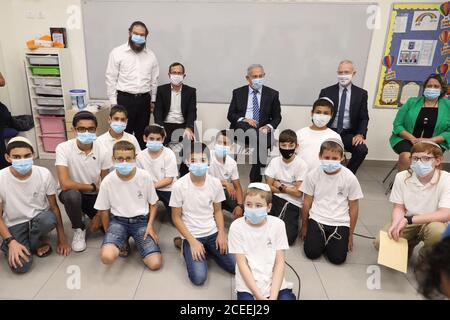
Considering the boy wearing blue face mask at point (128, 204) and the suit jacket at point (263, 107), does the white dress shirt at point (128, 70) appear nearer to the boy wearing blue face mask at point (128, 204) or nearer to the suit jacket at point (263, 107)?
the suit jacket at point (263, 107)

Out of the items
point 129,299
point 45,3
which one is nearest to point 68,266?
point 129,299

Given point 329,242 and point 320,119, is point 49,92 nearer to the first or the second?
point 320,119

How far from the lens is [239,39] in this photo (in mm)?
4086

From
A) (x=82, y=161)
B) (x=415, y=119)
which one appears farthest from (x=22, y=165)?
(x=415, y=119)

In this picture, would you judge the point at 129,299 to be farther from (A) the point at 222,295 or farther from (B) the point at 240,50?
(B) the point at 240,50

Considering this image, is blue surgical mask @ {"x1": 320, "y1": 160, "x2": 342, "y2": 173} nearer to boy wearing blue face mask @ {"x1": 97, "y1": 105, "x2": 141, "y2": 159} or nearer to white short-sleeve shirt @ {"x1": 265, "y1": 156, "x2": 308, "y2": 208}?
white short-sleeve shirt @ {"x1": 265, "y1": 156, "x2": 308, "y2": 208}

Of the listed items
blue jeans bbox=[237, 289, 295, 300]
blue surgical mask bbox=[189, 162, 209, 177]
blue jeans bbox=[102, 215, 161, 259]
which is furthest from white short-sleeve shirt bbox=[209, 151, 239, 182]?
blue jeans bbox=[237, 289, 295, 300]

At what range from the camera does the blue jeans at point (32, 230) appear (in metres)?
2.27

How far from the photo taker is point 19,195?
2266 millimetres

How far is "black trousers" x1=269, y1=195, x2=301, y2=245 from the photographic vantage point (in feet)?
8.73

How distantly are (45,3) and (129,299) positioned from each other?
3.78 m

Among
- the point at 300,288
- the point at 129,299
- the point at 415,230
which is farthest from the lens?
the point at 415,230

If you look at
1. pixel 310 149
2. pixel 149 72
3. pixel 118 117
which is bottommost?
pixel 310 149

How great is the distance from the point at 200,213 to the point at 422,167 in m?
1.51
